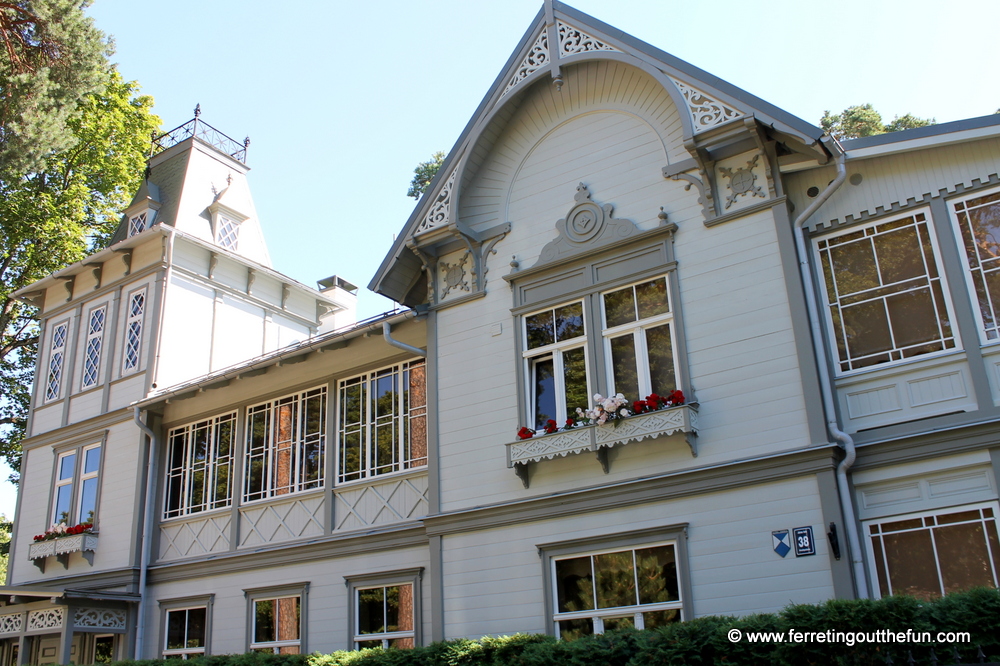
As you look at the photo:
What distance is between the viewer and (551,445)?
11352 mm

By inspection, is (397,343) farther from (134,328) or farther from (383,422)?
(134,328)

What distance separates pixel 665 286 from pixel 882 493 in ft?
12.1

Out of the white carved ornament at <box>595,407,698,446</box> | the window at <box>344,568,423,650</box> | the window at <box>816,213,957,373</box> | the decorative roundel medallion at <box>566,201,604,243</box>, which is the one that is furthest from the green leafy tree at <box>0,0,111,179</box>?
the window at <box>816,213,957,373</box>

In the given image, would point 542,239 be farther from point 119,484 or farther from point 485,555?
point 119,484

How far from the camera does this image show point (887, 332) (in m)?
10.3

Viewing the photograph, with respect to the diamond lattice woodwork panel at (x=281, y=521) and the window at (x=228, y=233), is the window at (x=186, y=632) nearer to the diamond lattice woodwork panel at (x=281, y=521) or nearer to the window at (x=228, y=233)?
the diamond lattice woodwork panel at (x=281, y=521)

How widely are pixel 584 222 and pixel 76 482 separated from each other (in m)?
12.9

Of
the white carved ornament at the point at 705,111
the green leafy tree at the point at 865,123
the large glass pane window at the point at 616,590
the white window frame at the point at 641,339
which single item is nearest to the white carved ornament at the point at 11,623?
the large glass pane window at the point at 616,590

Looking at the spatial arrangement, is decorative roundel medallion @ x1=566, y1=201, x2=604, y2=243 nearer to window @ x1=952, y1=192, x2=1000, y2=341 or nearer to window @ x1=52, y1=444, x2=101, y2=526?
window @ x1=952, y1=192, x2=1000, y2=341

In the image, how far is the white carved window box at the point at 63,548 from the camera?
17.4 meters

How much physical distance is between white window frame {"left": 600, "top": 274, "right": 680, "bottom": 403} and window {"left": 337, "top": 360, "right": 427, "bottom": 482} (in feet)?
12.3

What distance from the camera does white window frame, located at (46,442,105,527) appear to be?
1812 cm

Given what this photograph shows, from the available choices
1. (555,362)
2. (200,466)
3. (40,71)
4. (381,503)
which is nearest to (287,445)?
(200,466)

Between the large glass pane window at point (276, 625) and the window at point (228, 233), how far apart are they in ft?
33.5
